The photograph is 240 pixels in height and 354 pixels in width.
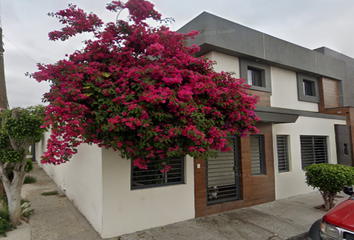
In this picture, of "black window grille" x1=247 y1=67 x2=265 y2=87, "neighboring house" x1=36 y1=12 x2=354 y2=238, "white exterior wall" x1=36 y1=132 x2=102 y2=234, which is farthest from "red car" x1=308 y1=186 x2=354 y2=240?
"black window grille" x1=247 y1=67 x2=265 y2=87

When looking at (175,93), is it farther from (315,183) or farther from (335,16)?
(335,16)

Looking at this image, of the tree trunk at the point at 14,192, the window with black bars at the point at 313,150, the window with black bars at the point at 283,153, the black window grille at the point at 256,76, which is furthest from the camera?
the window with black bars at the point at 313,150

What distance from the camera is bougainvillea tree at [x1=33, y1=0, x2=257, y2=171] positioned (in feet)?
11.6

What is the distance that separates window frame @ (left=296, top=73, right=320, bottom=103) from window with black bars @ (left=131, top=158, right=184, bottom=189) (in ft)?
22.7

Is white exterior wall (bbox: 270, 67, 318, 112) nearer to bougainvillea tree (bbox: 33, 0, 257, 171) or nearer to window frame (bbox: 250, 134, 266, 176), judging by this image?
window frame (bbox: 250, 134, 266, 176)

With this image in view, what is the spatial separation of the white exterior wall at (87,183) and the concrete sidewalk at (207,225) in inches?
9.6

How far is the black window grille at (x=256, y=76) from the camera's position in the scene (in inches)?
333

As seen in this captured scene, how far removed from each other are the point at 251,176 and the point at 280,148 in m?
2.08

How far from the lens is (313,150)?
369 inches

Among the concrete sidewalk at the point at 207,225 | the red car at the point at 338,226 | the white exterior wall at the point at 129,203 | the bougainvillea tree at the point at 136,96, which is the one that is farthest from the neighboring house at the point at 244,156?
the red car at the point at 338,226

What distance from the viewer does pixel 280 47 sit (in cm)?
887

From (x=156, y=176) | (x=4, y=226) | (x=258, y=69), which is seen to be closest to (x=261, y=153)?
(x=258, y=69)

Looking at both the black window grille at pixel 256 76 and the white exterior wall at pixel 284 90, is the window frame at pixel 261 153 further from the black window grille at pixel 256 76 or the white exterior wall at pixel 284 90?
the black window grille at pixel 256 76

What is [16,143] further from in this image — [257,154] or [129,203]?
[257,154]
